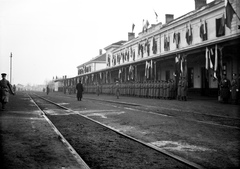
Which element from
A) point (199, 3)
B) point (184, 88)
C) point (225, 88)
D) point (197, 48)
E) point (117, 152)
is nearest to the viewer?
point (117, 152)

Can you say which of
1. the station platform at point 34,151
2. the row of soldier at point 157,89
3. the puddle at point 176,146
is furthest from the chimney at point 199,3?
the station platform at point 34,151

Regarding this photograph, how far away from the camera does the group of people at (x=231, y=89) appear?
1299 cm

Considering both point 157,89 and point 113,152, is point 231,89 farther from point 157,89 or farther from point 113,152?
point 113,152

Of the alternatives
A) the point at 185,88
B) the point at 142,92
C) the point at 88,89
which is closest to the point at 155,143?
the point at 185,88

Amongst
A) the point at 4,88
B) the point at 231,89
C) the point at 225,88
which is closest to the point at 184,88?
the point at 225,88

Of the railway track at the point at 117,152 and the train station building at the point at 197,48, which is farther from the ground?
the train station building at the point at 197,48

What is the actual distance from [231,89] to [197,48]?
12.0 ft

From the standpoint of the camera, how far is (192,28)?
25.2m

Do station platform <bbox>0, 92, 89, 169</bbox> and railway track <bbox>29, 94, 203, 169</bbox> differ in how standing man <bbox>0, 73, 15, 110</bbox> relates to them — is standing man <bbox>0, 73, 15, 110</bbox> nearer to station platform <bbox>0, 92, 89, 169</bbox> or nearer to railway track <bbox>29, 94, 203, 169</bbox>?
station platform <bbox>0, 92, 89, 169</bbox>

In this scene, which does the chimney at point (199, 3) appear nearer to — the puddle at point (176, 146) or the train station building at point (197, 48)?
the train station building at point (197, 48)

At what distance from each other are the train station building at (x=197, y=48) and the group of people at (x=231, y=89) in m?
0.85

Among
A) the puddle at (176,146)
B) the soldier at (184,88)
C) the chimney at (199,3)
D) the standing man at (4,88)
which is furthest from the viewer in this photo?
the chimney at (199,3)

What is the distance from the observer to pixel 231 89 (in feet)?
43.9

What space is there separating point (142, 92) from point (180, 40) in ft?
29.3
